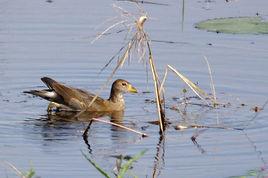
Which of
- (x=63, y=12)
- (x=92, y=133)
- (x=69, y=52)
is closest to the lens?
(x=92, y=133)

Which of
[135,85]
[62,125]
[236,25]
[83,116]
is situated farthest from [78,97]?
[236,25]

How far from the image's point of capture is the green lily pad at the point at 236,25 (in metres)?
17.3

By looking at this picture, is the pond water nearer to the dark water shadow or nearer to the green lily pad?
the dark water shadow

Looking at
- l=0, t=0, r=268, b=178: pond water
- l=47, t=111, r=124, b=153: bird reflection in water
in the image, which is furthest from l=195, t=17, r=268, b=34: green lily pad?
l=47, t=111, r=124, b=153: bird reflection in water

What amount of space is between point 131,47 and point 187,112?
9.44ft

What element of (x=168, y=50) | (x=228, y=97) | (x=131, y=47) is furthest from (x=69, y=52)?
(x=131, y=47)

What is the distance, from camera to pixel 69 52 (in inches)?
658

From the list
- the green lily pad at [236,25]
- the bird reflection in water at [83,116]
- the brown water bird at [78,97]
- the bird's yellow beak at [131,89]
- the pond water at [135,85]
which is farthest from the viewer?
the green lily pad at [236,25]

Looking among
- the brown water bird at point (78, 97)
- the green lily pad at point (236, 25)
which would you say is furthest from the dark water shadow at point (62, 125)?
the green lily pad at point (236, 25)

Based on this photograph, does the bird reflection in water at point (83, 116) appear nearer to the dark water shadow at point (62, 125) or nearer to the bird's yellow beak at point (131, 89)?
the dark water shadow at point (62, 125)

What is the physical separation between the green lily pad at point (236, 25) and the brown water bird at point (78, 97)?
2.57 m

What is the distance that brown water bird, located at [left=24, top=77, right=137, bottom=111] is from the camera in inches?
591

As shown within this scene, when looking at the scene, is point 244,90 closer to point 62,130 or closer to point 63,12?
point 62,130

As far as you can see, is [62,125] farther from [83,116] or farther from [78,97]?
[78,97]
